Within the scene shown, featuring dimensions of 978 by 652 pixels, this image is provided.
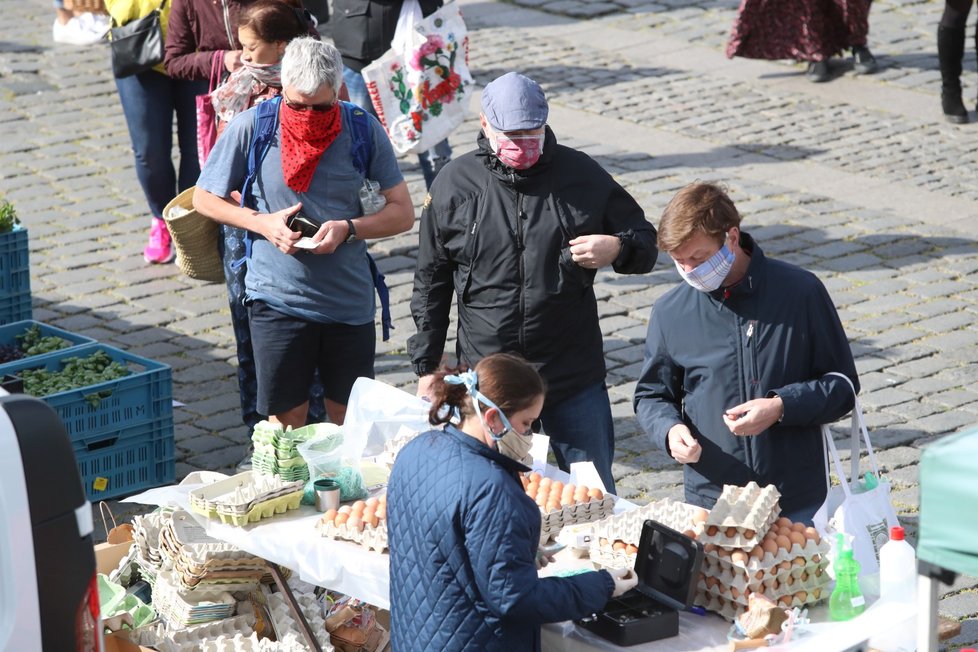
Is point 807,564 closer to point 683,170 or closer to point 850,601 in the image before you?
point 850,601

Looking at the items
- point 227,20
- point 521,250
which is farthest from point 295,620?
point 227,20

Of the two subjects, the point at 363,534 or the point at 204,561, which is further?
the point at 204,561

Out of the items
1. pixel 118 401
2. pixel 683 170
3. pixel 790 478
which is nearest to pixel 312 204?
pixel 118 401

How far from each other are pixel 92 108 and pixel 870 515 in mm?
9585

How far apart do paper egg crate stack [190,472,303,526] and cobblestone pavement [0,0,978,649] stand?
1916mm

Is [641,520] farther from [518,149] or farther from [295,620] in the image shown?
[518,149]

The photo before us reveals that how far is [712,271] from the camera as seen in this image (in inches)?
186

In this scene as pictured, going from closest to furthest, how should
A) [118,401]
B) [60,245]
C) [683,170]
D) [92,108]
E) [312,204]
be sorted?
1. [312,204]
2. [118,401]
3. [60,245]
4. [683,170]
5. [92,108]

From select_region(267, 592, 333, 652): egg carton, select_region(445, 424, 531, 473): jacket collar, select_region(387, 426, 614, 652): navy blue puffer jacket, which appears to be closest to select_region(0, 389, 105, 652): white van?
select_region(387, 426, 614, 652): navy blue puffer jacket

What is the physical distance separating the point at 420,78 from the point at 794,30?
4816 millimetres

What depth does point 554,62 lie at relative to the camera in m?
13.1

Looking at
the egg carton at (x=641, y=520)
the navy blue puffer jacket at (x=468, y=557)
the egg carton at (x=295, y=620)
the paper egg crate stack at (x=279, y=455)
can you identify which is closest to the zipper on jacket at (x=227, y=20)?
the paper egg crate stack at (x=279, y=455)

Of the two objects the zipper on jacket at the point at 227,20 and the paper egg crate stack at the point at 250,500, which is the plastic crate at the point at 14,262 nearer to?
the zipper on jacket at the point at 227,20

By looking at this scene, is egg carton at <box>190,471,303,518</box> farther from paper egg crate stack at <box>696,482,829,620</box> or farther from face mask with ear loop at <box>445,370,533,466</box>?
paper egg crate stack at <box>696,482,829,620</box>
